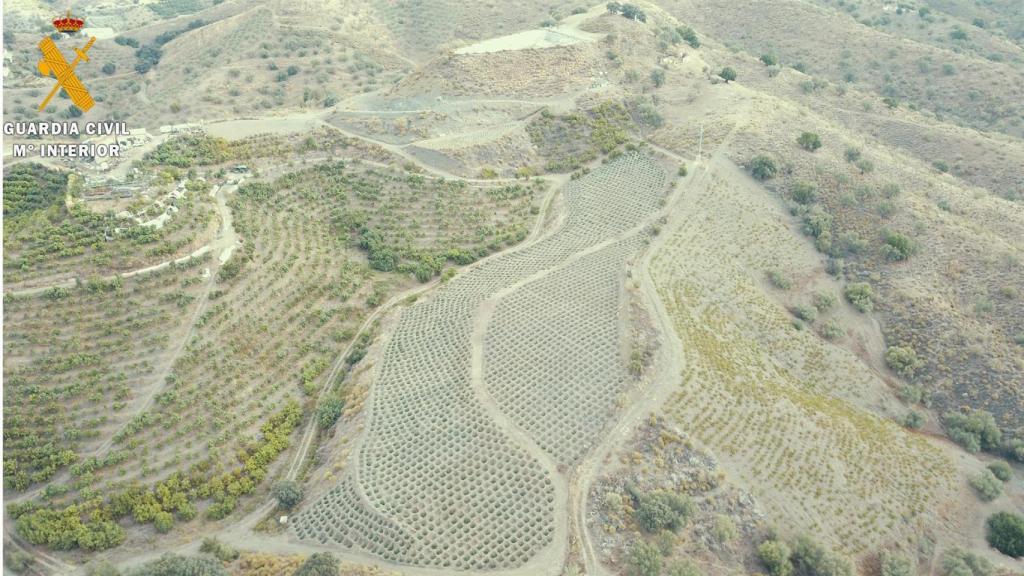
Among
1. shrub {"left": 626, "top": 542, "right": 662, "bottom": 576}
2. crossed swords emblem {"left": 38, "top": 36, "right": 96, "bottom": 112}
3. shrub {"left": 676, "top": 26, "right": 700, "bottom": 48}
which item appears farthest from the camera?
shrub {"left": 676, "top": 26, "right": 700, "bottom": 48}

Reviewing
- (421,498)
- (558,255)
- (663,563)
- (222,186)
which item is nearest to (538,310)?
(558,255)

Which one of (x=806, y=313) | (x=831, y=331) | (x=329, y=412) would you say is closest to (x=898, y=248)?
(x=831, y=331)

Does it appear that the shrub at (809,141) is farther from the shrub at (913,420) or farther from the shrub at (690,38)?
the shrub at (690,38)

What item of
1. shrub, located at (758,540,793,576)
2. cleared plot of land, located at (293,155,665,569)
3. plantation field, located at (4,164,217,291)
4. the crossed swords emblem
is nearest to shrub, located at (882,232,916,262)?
shrub, located at (758,540,793,576)

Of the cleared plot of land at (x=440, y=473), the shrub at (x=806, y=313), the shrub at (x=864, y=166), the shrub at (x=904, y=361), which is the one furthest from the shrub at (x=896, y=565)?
the shrub at (x=864, y=166)

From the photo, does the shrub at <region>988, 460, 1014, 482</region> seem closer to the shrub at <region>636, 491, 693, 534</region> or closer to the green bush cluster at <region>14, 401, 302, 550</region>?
the shrub at <region>636, 491, 693, 534</region>

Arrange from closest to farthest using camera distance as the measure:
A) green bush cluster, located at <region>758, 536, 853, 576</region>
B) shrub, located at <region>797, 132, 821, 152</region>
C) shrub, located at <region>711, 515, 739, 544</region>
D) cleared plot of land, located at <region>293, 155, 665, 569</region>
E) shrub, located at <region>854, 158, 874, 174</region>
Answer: cleared plot of land, located at <region>293, 155, 665, 569</region>
green bush cluster, located at <region>758, 536, 853, 576</region>
shrub, located at <region>711, 515, 739, 544</region>
shrub, located at <region>854, 158, 874, 174</region>
shrub, located at <region>797, 132, 821, 152</region>

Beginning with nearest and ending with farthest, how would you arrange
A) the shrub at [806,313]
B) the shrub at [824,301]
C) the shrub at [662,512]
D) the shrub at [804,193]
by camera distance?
the shrub at [662,512]
the shrub at [806,313]
the shrub at [824,301]
the shrub at [804,193]
